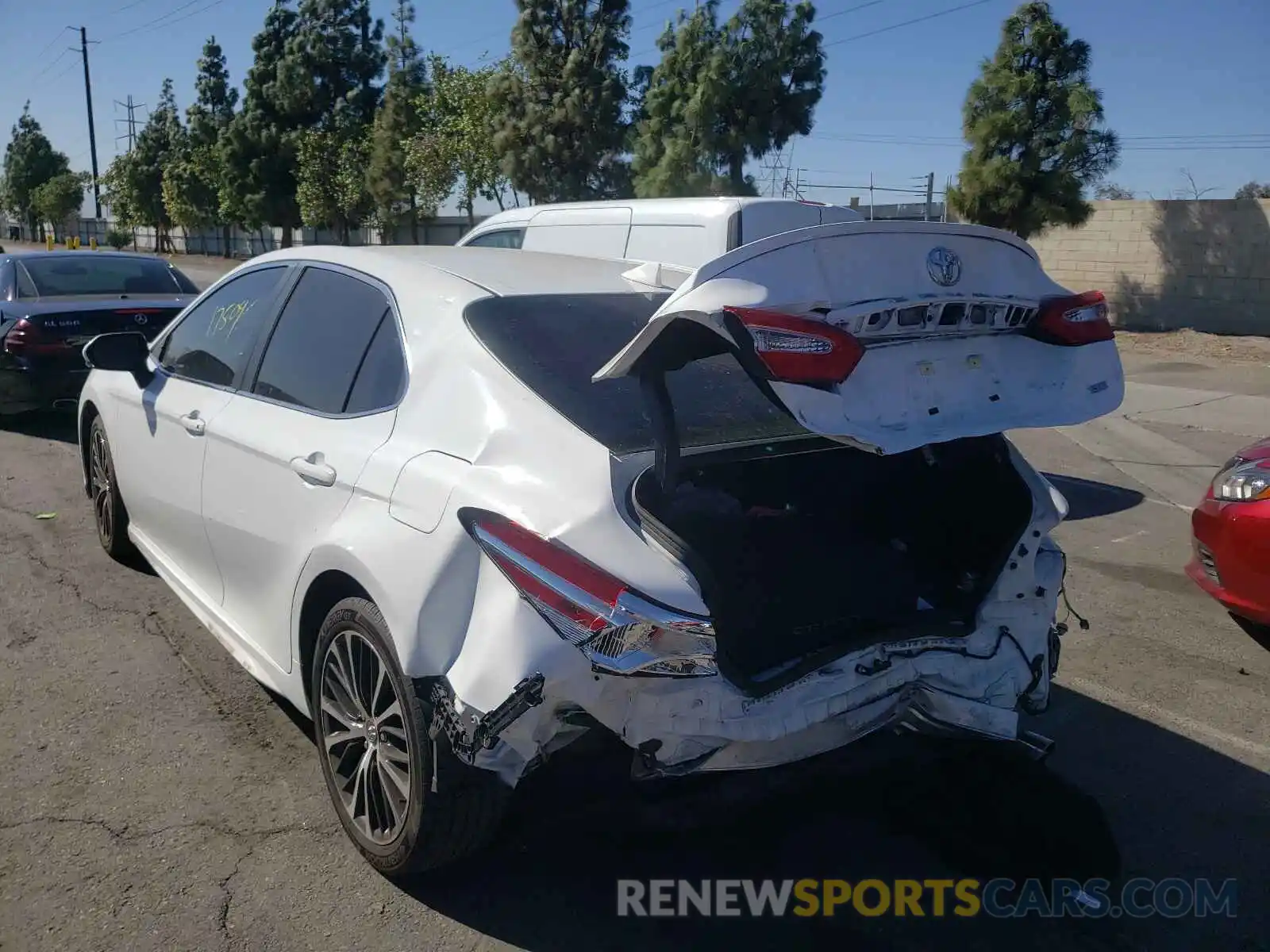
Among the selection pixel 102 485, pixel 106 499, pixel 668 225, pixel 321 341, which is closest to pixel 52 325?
pixel 102 485

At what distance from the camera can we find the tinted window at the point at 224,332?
4.04m

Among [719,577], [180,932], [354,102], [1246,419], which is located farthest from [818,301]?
[354,102]

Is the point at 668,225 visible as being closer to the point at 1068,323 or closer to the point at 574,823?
the point at 1068,323

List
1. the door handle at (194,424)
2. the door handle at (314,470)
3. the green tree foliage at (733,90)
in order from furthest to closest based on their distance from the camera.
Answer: the green tree foliage at (733,90)
the door handle at (194,424)
the door handle at (314,470)

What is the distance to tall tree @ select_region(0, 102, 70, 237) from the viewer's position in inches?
3108

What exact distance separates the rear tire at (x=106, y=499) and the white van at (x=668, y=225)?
11.2 ft

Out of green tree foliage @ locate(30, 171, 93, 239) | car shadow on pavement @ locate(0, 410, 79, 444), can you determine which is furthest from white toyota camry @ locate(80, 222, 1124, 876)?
green tree foliage @ locate(30, 171, 93, 239)

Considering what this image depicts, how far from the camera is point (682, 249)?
26.1ft

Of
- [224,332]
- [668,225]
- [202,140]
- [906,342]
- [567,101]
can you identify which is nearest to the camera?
[906,342]

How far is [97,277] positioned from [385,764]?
26.8 ft

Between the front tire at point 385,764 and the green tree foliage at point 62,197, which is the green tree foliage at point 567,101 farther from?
the green tree foliage at point 62,197

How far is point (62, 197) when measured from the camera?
6800cm

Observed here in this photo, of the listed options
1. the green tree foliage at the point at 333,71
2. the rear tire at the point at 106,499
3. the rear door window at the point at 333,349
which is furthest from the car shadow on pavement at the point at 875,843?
the green tree foliage at the point at 333,71

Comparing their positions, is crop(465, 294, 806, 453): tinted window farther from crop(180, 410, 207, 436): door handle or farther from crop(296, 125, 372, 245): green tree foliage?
crop(296, 125, 372, 245): green tree foliage
